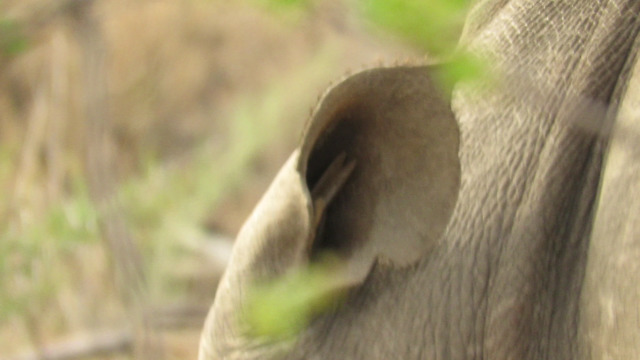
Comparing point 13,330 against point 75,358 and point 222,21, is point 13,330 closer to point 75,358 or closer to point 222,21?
point 75,358

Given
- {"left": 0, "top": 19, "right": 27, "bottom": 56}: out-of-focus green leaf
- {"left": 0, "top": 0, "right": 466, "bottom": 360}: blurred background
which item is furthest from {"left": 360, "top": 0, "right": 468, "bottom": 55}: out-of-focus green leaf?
{"left": 0, "top": 19, "right": 27, "bottom": 56}: out-of-focus green leaf

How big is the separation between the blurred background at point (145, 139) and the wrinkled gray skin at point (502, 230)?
128 millimetres

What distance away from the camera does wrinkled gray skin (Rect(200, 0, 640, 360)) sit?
2.80ft

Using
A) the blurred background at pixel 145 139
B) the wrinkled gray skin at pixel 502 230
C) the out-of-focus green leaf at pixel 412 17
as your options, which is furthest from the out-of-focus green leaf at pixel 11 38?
the out-of-focus green leaf at pixel 412 17

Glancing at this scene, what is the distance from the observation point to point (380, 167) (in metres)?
0.89

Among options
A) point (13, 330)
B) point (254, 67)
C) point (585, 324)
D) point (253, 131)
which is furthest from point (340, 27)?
point (254, 67)

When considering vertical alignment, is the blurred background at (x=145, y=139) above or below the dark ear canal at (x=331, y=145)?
above

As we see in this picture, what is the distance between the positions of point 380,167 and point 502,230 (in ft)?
0.42

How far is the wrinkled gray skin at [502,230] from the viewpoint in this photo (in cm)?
85

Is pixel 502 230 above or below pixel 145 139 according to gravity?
below

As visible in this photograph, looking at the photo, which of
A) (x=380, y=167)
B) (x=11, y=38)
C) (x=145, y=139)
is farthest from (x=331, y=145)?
(x=145, y=139)

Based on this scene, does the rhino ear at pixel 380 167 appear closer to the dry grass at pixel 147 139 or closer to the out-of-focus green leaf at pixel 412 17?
the out-of-focus green leaf at pixel 412 17

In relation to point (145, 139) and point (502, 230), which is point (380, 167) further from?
point (145, 139)

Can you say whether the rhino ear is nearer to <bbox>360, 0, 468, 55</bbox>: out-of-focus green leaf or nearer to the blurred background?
the blurred background
